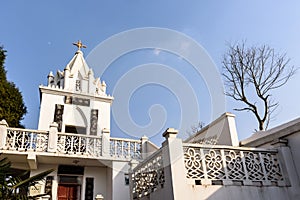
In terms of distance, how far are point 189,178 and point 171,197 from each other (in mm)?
376

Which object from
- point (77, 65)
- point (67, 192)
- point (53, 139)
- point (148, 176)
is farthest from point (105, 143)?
point (77, 65)

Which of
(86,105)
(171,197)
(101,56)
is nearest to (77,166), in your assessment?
(86,105)

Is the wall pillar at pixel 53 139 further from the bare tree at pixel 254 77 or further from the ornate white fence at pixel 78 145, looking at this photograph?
the bare tree at pixel 254 77

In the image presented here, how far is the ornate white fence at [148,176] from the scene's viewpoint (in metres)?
4.03

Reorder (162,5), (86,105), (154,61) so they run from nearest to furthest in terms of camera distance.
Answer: (154,61), (162,5), (86,105)

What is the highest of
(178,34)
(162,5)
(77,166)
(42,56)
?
(162,5)

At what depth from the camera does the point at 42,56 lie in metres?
7.26

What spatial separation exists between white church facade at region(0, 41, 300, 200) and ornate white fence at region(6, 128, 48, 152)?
0.03 metres

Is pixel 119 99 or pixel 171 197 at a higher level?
pixel 119 99

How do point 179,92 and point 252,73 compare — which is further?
point 252,73

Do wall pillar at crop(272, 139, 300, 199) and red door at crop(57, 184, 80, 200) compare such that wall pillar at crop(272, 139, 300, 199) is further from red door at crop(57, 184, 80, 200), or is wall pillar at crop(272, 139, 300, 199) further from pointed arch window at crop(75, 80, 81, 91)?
pointed arch window at crop(75, 80, 81, 91)

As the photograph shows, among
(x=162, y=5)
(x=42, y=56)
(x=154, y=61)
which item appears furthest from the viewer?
(x=42, y=56)

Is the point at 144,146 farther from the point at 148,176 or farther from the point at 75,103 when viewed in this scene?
the point at 148,176

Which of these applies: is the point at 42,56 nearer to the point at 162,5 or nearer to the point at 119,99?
the point at 119,99
